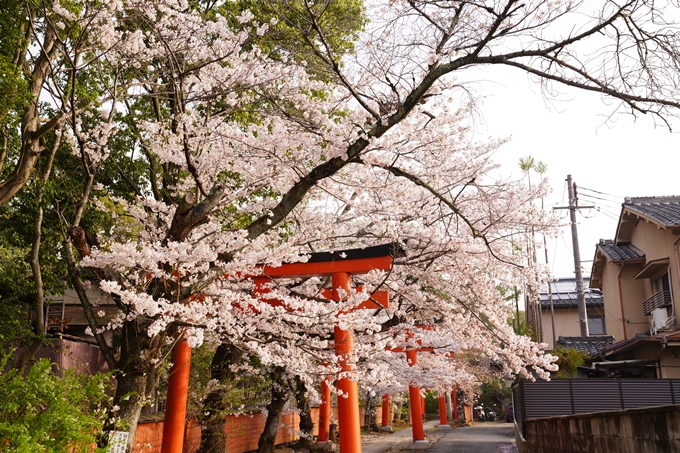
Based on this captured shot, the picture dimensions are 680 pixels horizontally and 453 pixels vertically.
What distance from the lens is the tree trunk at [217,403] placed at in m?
12.0

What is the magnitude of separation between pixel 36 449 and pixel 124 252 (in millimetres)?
2657

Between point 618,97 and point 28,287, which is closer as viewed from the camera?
point 618,97

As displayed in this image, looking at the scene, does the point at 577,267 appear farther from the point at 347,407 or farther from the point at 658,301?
the point at 347,407

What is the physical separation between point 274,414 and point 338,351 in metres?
6.66

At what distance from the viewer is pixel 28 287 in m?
11.7

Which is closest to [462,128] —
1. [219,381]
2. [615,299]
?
[219,381]

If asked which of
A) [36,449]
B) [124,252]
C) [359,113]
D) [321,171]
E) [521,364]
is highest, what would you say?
[359,113]

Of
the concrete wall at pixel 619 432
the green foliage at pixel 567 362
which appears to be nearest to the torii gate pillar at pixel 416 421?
the green foliage at pixel 567 362

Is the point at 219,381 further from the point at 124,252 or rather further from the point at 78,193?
the point at 124,252

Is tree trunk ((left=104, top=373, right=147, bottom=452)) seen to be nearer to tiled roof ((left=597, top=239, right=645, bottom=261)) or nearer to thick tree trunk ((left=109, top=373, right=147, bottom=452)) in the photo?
thick tree trunk ((left=109, top=373, right=147, bottom=452))

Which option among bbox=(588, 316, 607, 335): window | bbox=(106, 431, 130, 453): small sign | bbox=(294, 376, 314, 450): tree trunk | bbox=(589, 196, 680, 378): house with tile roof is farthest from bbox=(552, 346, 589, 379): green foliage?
bbox=(588, 316, 607, 335): window

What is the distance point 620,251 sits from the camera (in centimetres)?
2059

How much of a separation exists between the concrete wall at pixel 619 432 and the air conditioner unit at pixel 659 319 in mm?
9617

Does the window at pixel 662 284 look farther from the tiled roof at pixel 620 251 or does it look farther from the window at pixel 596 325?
the window at pixel 596 325
